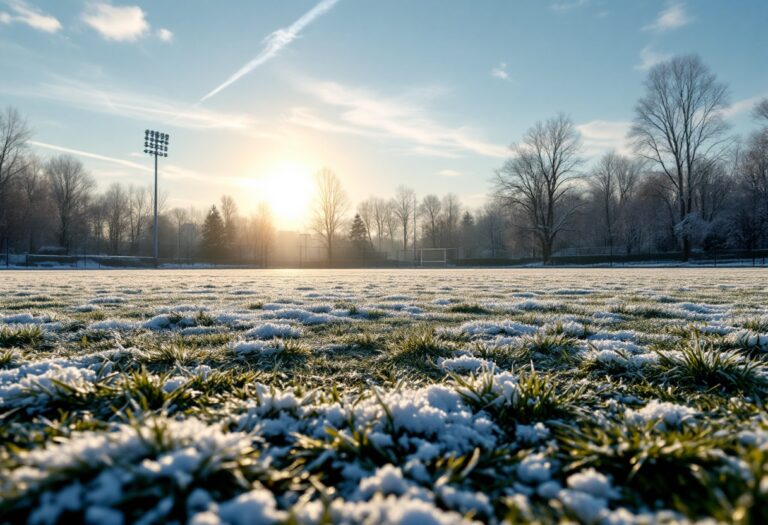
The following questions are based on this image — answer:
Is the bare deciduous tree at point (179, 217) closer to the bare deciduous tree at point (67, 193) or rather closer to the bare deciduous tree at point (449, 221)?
the bare deciduous tree at point (67, 193)

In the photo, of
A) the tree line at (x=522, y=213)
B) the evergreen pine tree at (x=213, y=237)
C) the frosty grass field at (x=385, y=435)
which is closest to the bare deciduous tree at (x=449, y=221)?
the tree line at (x=522, y=213)

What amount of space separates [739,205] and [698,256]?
7.65 m

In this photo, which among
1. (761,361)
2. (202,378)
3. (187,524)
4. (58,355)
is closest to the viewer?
(187,524)

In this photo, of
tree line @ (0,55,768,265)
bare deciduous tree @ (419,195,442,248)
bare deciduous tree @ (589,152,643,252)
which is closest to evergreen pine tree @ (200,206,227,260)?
tree line @ (0,55,768,265)

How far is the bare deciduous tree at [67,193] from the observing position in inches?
1921

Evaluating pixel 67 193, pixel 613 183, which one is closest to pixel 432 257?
pixel 613 183

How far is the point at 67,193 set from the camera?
4947 cm

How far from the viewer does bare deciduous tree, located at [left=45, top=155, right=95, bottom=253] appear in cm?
4878

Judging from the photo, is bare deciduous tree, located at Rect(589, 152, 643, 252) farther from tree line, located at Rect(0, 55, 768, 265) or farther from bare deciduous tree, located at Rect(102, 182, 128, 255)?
bare deciduous tree, located at Rect(102, 182, 128, 255)

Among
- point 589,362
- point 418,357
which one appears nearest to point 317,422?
point 418,357

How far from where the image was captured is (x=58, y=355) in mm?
2438

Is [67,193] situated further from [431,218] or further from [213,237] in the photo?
[431,218]

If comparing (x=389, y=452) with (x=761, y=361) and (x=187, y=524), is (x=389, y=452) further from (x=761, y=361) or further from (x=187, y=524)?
(x=761, y=361)

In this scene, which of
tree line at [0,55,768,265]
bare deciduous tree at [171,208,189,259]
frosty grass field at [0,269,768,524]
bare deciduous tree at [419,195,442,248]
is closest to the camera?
frosty grass field at [0,269,768,524]
